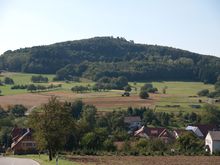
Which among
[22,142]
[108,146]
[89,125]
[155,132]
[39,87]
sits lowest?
[22,142]

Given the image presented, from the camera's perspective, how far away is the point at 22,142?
80875mm

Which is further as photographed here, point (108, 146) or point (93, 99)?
point (93, 99)

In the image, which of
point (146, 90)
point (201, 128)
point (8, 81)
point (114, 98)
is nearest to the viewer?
point (201, 128)

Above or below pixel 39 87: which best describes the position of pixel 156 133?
below

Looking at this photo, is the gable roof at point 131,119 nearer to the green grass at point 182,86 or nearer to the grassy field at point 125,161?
the green grass at point 182,86

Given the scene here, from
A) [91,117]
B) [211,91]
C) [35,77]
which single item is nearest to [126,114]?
[91,117]

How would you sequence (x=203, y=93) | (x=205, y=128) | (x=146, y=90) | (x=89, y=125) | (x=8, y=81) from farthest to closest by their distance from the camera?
(x=8, y=81) → (x=203, y=93) → (x=146, y=90) → (x=205, y=128) → (x=89, y=125)

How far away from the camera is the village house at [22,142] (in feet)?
250

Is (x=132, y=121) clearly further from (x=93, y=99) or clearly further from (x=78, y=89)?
(x=78, y=89)

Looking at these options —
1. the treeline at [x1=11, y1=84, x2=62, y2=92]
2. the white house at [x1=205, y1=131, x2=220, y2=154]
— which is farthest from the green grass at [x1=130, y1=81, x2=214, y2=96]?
the white house at [x1=205, y1=131, x2=220, y2=154]

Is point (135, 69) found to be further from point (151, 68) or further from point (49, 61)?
point (49, 61)

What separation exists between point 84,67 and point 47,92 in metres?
56.3

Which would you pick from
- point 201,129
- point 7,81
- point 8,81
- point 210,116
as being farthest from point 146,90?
point 201,129

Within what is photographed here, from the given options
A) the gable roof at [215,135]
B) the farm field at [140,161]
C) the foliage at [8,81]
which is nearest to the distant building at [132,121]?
the gable roof at [215,135]
